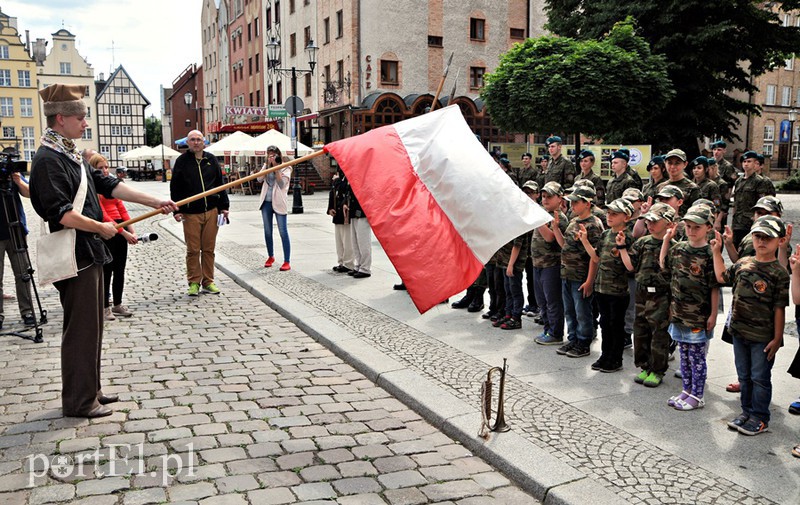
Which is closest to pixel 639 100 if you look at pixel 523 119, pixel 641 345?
pixel 523 119

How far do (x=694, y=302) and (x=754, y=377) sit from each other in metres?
0.68

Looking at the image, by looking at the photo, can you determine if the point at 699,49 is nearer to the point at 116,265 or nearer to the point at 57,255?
the point at 116,265

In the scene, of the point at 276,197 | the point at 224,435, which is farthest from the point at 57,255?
the point at 276,197

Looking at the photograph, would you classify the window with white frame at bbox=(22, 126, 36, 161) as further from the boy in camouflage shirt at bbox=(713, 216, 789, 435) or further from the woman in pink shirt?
the boy in camouflage shirt at bbox=(713, 216, 789, 435)

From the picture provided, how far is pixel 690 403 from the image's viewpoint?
5.08m

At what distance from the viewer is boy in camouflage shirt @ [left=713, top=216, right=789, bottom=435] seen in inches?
179

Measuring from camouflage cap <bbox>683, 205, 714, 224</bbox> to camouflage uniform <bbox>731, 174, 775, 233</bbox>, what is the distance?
6.03 metres

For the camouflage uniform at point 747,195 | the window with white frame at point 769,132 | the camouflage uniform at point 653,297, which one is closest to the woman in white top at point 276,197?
the camouflage uniform at point 653,297

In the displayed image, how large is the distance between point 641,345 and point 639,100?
16.7 meters

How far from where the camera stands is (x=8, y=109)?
8144 centimetres

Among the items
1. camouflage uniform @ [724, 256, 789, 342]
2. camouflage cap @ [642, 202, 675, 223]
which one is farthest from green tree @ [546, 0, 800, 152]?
camouflage uniform @ [724, 256, 789, 342]

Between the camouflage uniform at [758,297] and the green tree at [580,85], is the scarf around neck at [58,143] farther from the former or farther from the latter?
the green tree at [580,85]

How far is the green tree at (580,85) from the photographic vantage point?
1997 centimetres

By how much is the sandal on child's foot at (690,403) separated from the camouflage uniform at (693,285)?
52cm
